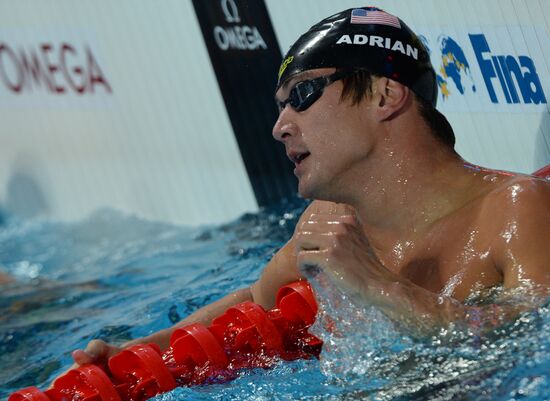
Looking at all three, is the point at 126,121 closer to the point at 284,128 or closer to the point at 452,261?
the point at 284,128

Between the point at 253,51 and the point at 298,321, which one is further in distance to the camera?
the point at 253,51

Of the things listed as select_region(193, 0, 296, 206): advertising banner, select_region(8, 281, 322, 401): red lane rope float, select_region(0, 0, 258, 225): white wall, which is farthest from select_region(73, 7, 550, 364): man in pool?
select_region(0, 0, 258, 225): white wall

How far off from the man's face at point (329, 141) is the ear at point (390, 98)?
3cm

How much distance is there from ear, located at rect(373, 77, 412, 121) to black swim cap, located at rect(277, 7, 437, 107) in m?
0.02

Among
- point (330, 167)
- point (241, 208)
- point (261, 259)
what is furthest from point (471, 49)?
point (241, 208)

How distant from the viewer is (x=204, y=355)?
2.21 metres

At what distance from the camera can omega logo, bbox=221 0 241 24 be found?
15.1ft

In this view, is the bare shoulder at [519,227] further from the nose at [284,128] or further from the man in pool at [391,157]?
the nose at [284,128]

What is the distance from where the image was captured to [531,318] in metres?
1.76

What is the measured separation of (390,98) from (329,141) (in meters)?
0.17

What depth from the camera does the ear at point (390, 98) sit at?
2.05 metres

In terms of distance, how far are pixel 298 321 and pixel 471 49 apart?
4.53ft

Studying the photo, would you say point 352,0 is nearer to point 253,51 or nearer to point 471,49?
point 471,49

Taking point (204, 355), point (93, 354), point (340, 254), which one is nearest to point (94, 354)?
point (93, 354)
